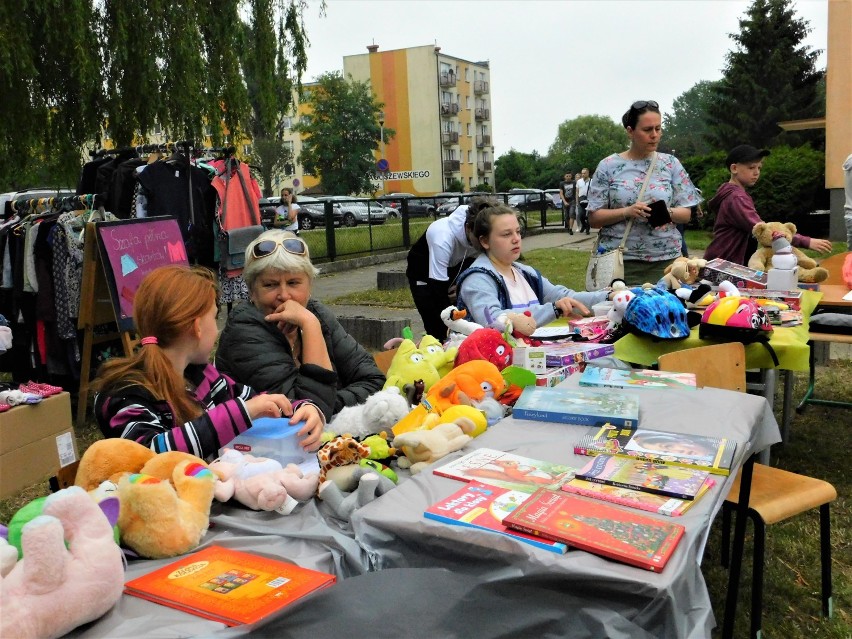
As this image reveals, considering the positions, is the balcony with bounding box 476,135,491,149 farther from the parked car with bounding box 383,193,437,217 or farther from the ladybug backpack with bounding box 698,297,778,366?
the ladybug backpack with bounding box 698,297,778,366

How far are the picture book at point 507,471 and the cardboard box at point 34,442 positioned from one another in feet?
10.9

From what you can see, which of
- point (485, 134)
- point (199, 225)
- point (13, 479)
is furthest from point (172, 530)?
point (485, 134)

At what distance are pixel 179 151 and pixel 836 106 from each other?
13138 mm

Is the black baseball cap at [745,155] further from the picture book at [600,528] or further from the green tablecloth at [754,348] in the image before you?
the picture book at [600,528]

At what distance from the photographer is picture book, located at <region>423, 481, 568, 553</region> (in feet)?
4.87

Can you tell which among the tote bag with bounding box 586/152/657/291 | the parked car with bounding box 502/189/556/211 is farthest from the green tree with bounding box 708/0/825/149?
the tote bag with bounding box 586/152/657/291

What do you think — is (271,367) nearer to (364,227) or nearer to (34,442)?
(34,442)

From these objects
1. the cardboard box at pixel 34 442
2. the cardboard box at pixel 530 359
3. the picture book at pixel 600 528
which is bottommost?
the cardboard box at pixel 34 442

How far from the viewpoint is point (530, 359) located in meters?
2.97

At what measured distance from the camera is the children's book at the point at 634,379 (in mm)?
2672

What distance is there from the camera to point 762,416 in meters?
2.47

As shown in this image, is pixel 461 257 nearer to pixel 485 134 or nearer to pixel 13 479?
pixel 13 479

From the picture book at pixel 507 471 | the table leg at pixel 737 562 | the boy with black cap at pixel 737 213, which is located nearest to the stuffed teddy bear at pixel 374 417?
the picture book at pixel 507 471

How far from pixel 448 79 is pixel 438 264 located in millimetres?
62976
